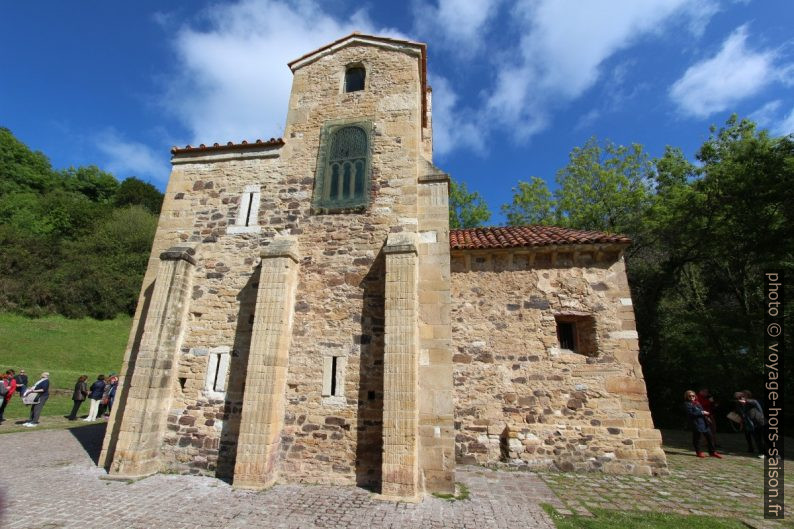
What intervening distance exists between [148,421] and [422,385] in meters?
5.14

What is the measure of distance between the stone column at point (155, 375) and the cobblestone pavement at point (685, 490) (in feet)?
23.5

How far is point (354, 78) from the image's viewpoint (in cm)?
950

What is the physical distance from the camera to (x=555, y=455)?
7.68m

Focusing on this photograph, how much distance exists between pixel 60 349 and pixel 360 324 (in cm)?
2275

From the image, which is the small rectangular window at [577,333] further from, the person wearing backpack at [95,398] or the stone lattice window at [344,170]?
the person wearing backpack at [95,398]

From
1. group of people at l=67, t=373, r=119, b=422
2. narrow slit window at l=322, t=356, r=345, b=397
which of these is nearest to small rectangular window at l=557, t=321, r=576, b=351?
narrow slit window at l=322, t=356, r=345, b=397

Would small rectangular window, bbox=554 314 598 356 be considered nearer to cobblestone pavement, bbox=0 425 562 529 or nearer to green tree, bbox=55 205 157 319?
cobblestone pavement, bbox=0 425 562 529

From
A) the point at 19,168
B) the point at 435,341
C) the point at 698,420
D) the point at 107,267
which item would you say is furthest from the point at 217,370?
the point at 19,168

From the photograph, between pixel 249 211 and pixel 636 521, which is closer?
pixel 636 521

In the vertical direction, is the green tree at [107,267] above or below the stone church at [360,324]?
above

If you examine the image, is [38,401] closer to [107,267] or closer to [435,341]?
[435,341]

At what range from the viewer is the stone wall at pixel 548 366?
768 centimetres

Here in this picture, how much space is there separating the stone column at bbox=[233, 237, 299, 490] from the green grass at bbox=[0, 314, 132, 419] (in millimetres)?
12120

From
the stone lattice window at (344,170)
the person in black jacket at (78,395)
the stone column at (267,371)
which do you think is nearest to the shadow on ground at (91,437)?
the person in black jacket at (78,395)
